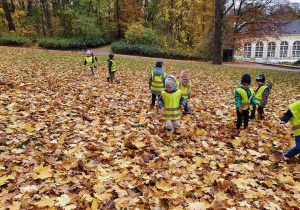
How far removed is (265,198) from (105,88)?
7.05 metres

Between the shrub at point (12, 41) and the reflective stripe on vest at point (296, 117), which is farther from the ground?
the shrub at point (12, 41)

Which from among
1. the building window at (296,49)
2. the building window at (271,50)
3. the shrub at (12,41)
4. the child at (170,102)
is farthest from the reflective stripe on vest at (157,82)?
the building window at (296,49)

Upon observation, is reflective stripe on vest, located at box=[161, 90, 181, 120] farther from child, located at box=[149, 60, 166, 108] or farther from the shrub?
the shrub

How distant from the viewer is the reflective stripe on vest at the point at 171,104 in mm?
4384

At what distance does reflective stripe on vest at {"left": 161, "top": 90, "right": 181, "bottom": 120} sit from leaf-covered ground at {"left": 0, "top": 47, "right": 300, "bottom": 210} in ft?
1.60

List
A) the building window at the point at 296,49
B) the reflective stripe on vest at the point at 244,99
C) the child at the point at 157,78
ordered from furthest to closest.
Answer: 1. the building window at the point at 296,49
2. the child at the point at 157,78
3. the reflective stripe on vest at the point at 244,99

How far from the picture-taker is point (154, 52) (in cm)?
2603

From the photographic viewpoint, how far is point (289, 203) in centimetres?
247

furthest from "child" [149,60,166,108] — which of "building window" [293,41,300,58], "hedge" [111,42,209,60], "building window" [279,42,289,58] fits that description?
"building window" [293,41,300,58]

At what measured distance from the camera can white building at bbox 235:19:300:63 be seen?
152ft

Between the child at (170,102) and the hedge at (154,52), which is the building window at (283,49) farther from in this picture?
the child at (170,102)

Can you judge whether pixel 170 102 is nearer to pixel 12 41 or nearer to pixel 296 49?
pixel 12 41

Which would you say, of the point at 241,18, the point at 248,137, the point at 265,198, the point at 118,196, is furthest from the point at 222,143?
the point at 241,18

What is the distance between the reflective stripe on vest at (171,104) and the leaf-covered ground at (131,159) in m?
0.49
